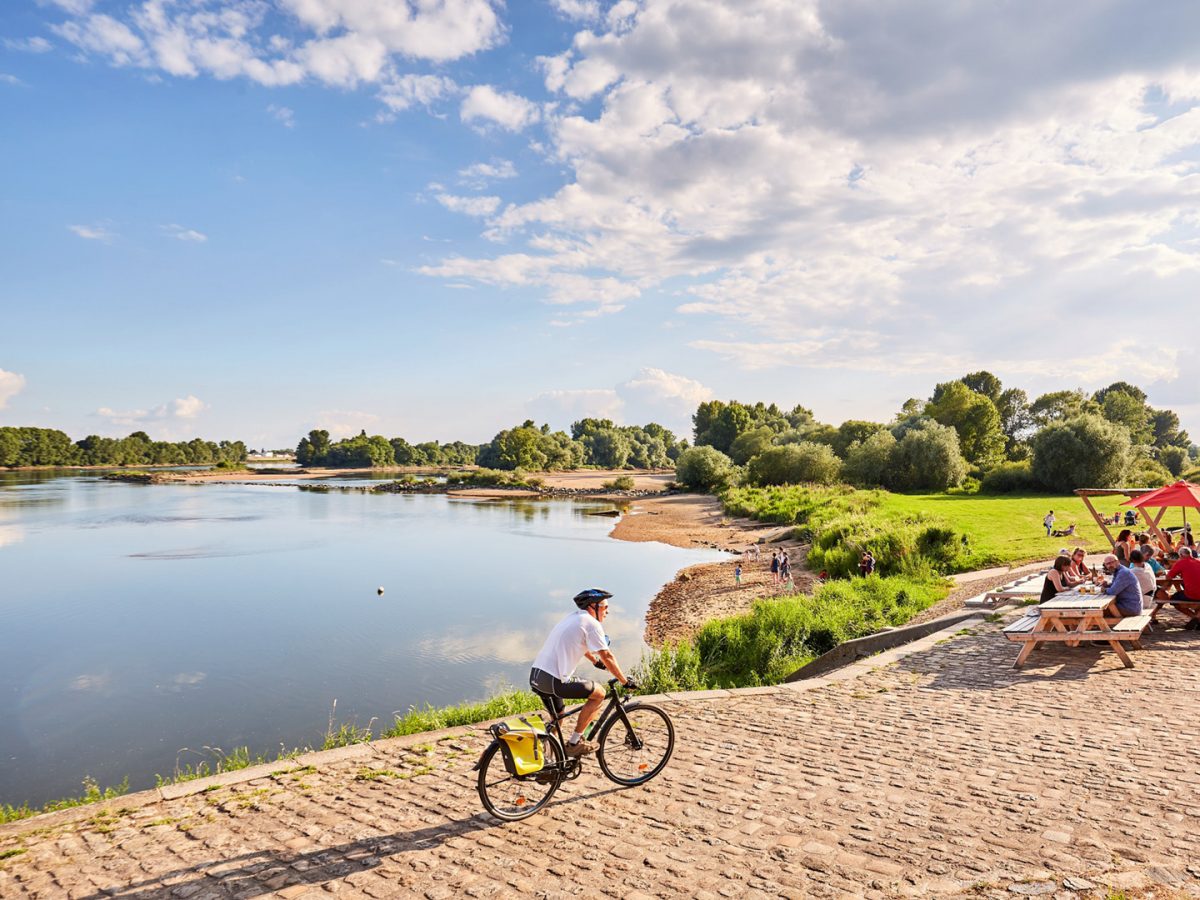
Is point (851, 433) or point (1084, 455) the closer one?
point (1084, 455)

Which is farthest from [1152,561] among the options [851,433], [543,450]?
[543,450]

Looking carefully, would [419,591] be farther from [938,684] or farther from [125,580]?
[938,684]

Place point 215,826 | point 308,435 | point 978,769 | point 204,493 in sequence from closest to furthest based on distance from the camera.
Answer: point 215,826, point 978,769, point 204,493, point 308,435

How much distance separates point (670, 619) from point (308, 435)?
193 metres

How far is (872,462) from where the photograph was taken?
59562 millimetres

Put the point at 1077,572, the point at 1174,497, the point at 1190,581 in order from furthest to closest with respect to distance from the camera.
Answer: the point at 1077,572, the point at 1174,497, the point at 1190,581

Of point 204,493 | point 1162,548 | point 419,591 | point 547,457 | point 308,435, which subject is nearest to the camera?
point 1162,548

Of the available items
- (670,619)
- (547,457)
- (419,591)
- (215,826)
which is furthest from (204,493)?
(215,826)

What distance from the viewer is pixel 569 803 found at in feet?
21.0

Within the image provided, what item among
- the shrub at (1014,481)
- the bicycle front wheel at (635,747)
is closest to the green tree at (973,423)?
the shrub at (1014,481)

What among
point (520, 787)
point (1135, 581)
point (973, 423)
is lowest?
point (520, 787)

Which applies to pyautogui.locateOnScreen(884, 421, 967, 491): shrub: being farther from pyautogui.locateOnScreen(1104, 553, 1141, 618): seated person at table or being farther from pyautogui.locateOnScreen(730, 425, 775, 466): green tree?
pyautogui.locateOnScreen(1104, 553, 1141, 618): seated person at table

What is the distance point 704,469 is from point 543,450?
218ft

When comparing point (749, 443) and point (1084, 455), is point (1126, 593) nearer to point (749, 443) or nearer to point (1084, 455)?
point (1084, 455)
